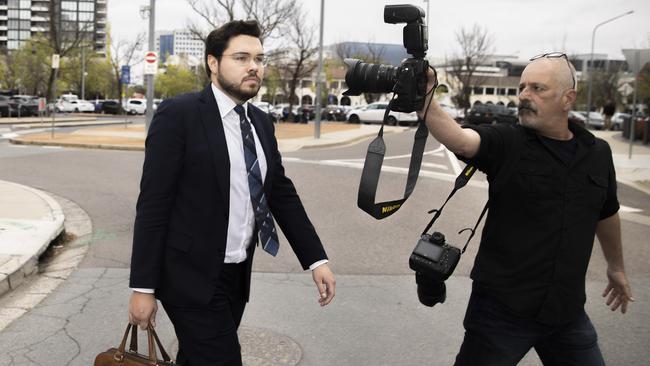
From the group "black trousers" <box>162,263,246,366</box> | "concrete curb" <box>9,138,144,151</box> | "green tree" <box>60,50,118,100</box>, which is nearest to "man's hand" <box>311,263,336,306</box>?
"black trousers" <box>162,263,246,366</box>

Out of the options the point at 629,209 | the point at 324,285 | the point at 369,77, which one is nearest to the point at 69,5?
the point at 629,209

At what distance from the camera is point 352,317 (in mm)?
4820

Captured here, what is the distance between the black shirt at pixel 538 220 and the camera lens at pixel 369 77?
50cm

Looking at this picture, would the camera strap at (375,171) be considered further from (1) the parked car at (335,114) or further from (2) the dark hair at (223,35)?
(1) the parked car at (335,114)

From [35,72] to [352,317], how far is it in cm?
6325

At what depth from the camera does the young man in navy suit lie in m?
2.43

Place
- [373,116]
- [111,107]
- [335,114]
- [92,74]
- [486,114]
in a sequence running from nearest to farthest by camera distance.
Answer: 1. [486,114]
2. [373,116]
3. [335,114]
4. [111,107]
5. [92,74]

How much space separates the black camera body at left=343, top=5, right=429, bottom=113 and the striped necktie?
68 cm

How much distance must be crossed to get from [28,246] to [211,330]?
4515 mm

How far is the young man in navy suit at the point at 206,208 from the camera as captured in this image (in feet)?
7.97

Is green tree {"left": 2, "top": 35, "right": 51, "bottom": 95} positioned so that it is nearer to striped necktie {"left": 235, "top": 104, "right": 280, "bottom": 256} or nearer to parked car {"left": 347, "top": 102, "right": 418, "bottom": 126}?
parked car {"left": 347, "top": 102, "right": 418, "bottom": 126}

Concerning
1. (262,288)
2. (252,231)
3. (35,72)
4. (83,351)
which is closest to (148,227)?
(252,231)

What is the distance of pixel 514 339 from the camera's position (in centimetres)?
243

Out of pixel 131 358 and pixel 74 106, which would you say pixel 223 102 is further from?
pixel 74 106
